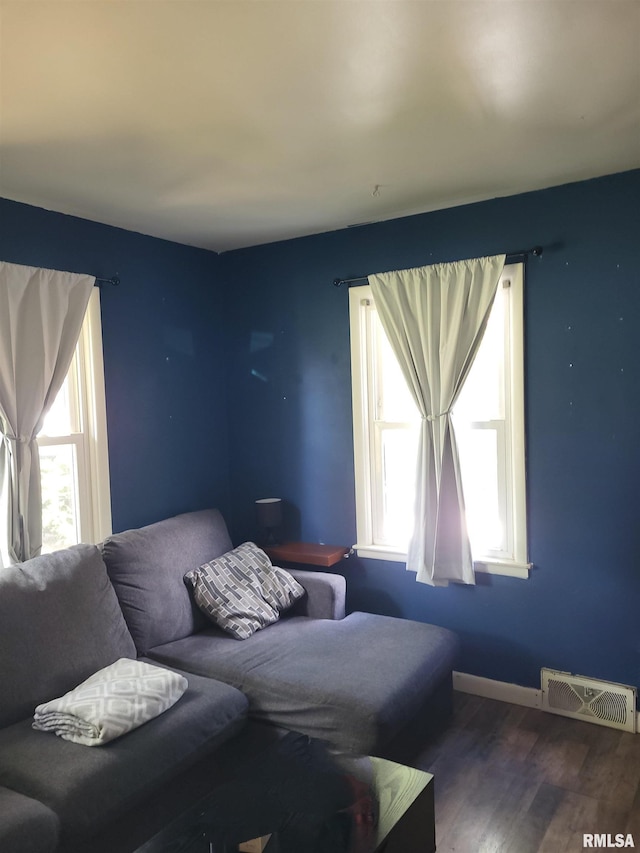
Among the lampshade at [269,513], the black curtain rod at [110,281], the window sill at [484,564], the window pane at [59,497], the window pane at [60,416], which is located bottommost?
the window sill at [484,564]

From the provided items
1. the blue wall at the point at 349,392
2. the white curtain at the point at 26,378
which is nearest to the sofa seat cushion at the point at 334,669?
the blue wall at the point at 349,392

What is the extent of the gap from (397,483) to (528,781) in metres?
1.54

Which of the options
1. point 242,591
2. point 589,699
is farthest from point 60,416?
point 589,699

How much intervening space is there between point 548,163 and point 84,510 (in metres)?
2.67

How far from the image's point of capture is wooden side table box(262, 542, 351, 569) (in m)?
3.42

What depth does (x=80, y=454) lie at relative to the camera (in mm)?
3176

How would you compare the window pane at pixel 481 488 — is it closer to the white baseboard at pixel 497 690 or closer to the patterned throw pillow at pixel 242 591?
the white baseboard at pixel 497 690

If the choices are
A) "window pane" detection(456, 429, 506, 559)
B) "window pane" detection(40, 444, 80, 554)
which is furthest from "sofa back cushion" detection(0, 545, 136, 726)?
"window pane" detection(456, 429, 506, 559)

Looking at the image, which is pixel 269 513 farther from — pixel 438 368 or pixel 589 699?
pixel 589 699

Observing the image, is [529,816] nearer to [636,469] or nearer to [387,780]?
[387,780]

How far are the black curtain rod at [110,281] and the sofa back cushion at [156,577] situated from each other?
4.10 feet

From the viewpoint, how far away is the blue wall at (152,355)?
10.1 ft

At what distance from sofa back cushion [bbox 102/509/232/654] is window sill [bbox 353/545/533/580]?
90cm

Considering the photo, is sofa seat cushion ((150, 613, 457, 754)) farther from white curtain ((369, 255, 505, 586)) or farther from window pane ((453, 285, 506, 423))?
window pane ((453, 285, 506, 423))
